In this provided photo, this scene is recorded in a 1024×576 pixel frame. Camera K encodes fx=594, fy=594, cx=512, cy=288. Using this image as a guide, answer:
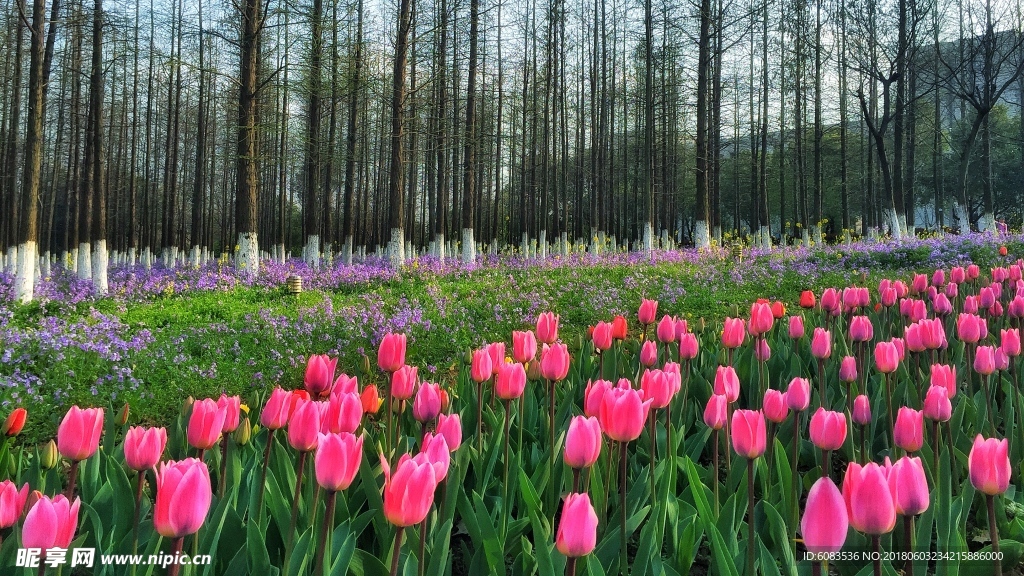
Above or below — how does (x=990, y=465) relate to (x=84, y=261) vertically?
below

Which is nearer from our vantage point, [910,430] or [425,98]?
[910,430]

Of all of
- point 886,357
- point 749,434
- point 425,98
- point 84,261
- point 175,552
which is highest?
point 425,98

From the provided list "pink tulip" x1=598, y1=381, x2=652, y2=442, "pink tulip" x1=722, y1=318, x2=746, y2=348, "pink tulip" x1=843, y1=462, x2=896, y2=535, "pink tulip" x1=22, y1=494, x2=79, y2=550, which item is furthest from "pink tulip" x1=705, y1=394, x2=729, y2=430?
"pink tulip" x1=22, y1=494, x2=79, y2=550

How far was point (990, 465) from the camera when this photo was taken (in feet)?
3.90

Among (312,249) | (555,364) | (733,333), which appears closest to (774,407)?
(555,364)

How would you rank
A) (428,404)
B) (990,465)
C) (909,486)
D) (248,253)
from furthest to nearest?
(248,253), (428,404), (990,465), (909,486)

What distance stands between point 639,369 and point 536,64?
2444 centimetres

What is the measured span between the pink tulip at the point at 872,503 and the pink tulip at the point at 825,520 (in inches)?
1.8

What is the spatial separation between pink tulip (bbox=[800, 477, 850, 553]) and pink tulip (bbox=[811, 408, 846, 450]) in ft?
1.77

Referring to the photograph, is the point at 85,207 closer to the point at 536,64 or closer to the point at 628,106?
the point at 536,64

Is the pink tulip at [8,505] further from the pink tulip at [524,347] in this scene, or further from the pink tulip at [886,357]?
the pink tulip at [886,357]

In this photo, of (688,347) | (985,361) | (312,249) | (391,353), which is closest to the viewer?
(391,353)

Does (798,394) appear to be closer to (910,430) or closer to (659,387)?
(910,430)

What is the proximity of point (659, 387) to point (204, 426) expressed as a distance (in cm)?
119
